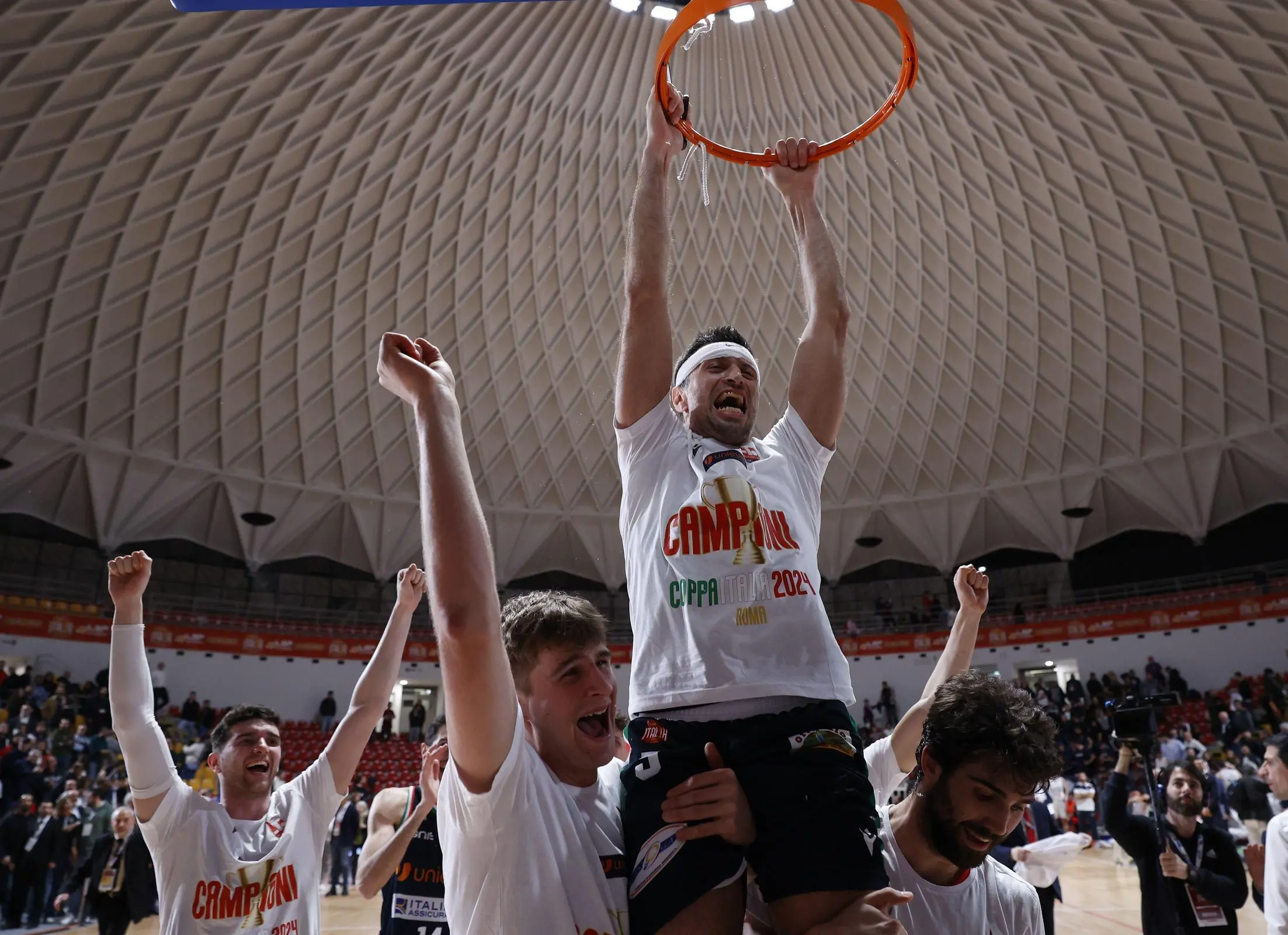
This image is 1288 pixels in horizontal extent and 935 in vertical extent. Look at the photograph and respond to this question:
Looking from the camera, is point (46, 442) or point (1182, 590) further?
point (1182, 590)

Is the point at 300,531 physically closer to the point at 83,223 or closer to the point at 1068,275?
the point at 83,223

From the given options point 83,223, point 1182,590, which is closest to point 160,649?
point 83,223

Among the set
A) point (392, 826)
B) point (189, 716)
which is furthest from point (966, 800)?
point (189, 716)

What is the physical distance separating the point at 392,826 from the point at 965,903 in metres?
3.53

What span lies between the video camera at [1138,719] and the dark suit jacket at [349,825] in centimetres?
1316

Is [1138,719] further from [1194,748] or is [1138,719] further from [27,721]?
[27,721]

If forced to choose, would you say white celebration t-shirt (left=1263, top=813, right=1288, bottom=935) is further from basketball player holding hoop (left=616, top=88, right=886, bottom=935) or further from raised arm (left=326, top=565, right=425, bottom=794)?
raised arm (left=326, top=565, right=425, bottom=794)

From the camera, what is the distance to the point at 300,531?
105ft

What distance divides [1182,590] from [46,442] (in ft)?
125

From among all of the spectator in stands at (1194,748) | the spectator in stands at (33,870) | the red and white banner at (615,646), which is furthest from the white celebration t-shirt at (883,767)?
the red and white banner at (615,646)

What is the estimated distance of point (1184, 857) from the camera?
18.5 feet

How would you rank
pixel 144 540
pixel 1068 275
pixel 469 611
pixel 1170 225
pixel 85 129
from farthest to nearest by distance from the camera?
pixel 144 540
pixel 1068 275
pixel 1170 225
pixel 85 129
pixel 469 611

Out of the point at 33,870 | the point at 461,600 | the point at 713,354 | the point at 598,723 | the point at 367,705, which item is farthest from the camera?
the point at 33,870

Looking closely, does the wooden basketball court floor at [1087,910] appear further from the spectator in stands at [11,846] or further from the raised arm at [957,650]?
the raised arm at [957,650]
